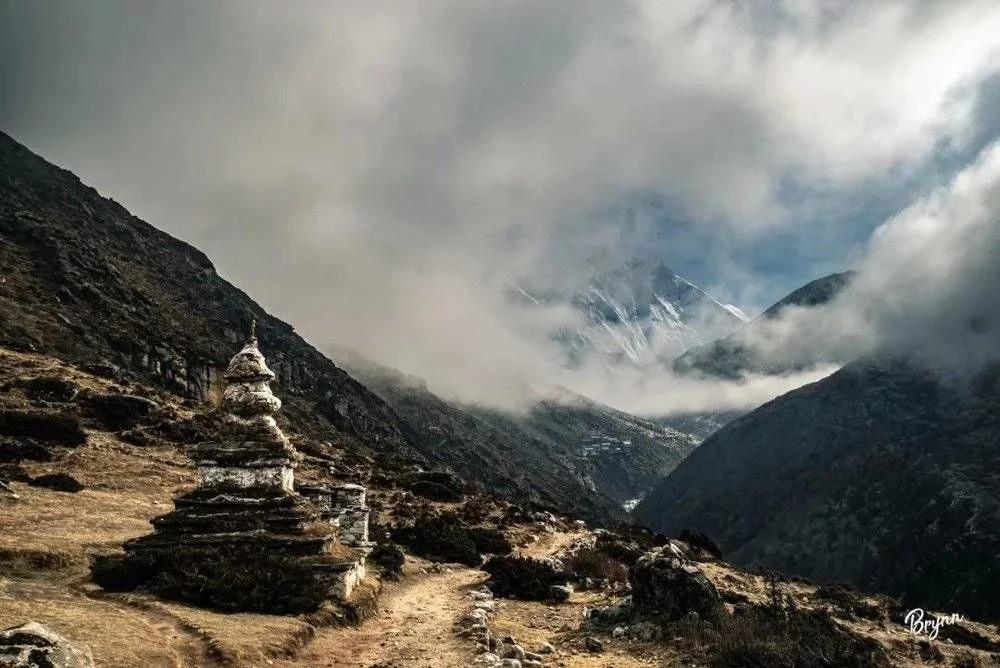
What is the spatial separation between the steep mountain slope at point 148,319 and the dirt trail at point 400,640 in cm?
3652

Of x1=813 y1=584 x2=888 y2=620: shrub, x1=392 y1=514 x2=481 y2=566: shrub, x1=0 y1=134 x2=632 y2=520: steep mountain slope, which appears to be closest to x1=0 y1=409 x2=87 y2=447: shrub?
x1=392 y1=514 x2=481 y2=566: shrub

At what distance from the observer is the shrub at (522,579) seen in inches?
739

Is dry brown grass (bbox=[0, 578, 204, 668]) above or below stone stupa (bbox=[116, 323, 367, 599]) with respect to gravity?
below

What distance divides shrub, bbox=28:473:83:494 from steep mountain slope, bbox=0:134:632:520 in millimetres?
23754

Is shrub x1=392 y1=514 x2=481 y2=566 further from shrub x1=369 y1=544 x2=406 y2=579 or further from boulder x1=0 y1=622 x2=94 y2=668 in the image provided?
boulder x1=0 y1=622 x2=94 y2=668

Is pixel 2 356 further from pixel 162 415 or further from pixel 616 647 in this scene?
pixel 616 647

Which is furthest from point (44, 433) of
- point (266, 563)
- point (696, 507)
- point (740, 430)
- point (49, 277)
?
point (740, 430)

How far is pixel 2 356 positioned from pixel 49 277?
3081 centimetres

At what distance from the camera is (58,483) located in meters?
21.8

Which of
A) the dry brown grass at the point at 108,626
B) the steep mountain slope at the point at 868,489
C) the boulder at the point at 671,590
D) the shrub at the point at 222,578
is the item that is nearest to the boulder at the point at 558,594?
the boulder at the point at 671,590

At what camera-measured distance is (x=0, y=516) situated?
16062 mm

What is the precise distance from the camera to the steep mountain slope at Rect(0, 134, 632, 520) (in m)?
56.8

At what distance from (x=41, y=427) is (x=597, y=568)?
2457cm

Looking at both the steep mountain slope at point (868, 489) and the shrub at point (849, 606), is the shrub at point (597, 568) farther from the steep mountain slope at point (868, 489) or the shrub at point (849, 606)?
the steep mountain slope at point (868, 489)
